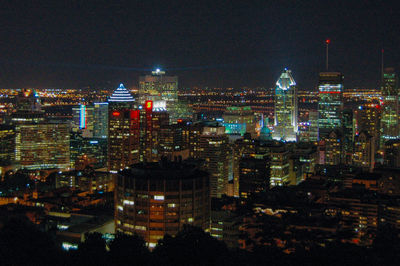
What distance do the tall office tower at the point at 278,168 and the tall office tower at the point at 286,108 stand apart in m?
21.0

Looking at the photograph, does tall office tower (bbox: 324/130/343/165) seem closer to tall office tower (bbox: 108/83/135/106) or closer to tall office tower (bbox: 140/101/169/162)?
tall office tower (bbox: 140/101/169/162)

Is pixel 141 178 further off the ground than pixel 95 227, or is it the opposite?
pixel 141 178

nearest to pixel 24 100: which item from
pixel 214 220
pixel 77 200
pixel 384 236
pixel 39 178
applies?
pixel 39 178

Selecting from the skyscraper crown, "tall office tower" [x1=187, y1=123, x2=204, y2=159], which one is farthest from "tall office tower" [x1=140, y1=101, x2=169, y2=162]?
the skyscraper crown

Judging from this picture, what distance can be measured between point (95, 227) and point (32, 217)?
5597 millimetres

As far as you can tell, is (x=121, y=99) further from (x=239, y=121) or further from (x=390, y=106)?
(x=390, y=106)

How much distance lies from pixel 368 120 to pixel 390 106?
5.13m

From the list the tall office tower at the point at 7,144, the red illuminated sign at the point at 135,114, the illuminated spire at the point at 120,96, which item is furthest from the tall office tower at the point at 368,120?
the tall office tower at the point at 7,144

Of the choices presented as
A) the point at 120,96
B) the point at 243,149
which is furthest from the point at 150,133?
the point at 120,96

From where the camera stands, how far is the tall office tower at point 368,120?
5409cm

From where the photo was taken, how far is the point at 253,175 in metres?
32.9

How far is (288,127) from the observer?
58469 millimetres

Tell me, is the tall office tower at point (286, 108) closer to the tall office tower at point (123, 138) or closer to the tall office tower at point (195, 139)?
the tall office tower at point (195, 139)

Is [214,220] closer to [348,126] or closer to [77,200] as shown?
[77,200]
